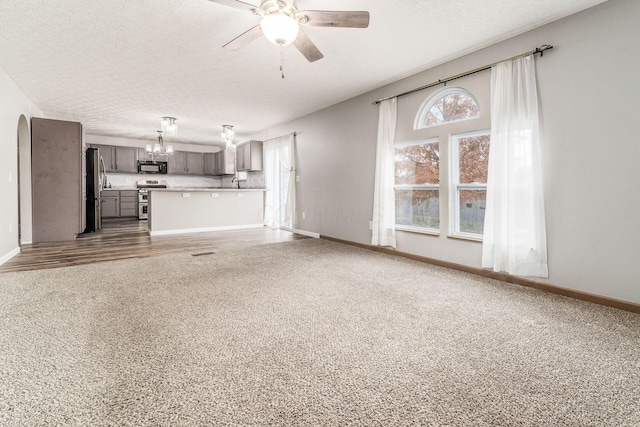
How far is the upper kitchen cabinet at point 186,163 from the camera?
9.48 m

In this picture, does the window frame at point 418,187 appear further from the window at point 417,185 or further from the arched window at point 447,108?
the arched window at point 447,108

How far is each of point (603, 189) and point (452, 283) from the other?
151cm

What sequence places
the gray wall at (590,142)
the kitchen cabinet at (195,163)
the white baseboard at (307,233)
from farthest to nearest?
the kitchen cabinet at (195,163)
the white baseboard at (307,233)
the gray wall at (590,142)

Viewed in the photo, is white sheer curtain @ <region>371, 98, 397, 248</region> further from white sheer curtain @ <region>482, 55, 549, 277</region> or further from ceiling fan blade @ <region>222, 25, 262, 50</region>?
ceiling fan blade @ <region>222, 25, 262, 50</region>

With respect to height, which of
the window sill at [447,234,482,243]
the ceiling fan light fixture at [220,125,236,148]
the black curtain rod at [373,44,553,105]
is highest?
the ceiling fan light fixture at [220,125,236,148]

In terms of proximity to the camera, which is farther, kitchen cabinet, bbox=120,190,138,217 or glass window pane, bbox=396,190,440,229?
kitchen cabinet, bbox=120,190,138,217

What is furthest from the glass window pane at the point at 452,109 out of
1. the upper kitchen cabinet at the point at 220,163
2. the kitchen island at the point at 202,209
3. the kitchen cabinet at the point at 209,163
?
the kitchen cabinet at the point at 209,163

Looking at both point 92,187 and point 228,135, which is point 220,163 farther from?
point 92,187

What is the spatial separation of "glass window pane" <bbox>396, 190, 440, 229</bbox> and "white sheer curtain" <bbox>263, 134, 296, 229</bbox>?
3026 millimetres

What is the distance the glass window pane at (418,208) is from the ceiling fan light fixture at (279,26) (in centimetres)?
276

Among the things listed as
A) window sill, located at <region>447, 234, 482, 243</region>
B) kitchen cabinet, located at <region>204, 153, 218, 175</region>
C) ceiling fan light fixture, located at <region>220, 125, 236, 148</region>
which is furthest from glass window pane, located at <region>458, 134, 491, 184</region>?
kitchen cabinet, located at <region>204, 153, 218, 175</region>

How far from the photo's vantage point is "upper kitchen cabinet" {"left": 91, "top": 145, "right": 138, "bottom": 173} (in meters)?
8.49

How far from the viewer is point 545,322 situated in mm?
2148

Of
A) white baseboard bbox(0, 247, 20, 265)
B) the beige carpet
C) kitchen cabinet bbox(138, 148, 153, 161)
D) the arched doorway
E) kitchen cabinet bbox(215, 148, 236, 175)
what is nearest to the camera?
the beige carpet
